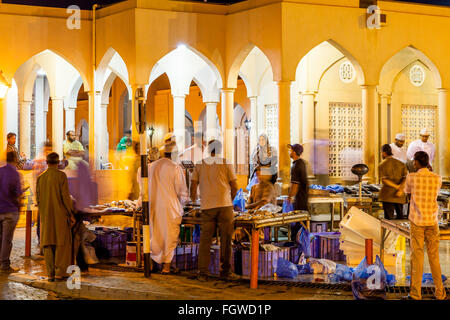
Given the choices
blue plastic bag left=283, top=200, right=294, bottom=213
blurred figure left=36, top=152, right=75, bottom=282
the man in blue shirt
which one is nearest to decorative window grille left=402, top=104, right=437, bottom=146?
blue plastic bag left=283, top=200, right=294, bottom=213

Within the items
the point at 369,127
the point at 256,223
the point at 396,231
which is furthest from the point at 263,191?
the point at 369,127

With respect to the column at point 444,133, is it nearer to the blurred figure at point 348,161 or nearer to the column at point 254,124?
the blurred figure at point 348,161

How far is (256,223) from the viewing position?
10.0 meters

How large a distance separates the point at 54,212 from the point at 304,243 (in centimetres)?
388

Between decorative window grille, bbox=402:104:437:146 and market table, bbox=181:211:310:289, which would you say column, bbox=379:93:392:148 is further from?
market table, bbox=181:211:310:289

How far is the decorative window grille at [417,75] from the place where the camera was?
66.6 ft

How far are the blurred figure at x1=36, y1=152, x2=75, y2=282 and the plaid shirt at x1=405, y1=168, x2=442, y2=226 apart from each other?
15.7 feet

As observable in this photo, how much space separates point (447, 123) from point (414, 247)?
9.72 m

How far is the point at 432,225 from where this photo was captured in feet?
28.5

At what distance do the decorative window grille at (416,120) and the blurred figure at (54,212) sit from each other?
1241cm

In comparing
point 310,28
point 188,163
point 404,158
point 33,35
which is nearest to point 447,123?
point 404,158

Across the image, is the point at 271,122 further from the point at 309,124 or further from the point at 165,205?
the point at 165,205

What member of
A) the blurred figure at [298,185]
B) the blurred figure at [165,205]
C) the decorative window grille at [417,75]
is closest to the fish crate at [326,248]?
the blurred figure at [298,185]

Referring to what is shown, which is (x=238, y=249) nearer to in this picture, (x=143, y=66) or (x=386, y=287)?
(x=386, y=287)
